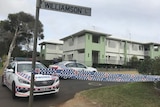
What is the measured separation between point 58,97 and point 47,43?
37405 mm

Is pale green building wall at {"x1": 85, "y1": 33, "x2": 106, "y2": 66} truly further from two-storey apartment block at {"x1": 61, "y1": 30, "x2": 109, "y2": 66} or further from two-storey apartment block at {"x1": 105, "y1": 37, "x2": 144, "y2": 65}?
two-storey apartment block at {"x1": 105, "y1": 37, "x2": 144, "y2": 65}

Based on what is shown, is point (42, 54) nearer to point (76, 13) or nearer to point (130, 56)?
point (130, 56)

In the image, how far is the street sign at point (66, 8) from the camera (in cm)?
428

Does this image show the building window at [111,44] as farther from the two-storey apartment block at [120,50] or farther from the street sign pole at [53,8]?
the street sign pole at [53,8]

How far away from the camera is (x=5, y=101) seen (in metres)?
8.11

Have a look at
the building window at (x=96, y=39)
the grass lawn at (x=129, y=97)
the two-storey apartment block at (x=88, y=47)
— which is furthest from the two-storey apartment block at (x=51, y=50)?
the grass lawn at (x=129, y=97)

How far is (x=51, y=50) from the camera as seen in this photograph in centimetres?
4575

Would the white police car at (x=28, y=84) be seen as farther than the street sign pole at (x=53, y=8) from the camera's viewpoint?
Yes

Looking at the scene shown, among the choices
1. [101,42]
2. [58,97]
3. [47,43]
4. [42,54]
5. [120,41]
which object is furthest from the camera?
[42,54]

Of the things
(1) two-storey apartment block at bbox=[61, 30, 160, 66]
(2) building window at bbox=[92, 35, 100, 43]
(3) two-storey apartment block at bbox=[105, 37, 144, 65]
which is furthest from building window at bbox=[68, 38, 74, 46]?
(3) two-storey apartment block at bbox=[105, 37, 144, 65]

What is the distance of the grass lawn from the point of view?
7.39 m

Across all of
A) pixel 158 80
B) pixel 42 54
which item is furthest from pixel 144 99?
pixel 42 54

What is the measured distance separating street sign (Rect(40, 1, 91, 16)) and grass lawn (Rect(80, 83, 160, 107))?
13.3 ft

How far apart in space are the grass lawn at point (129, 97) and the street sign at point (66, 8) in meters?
4.07
